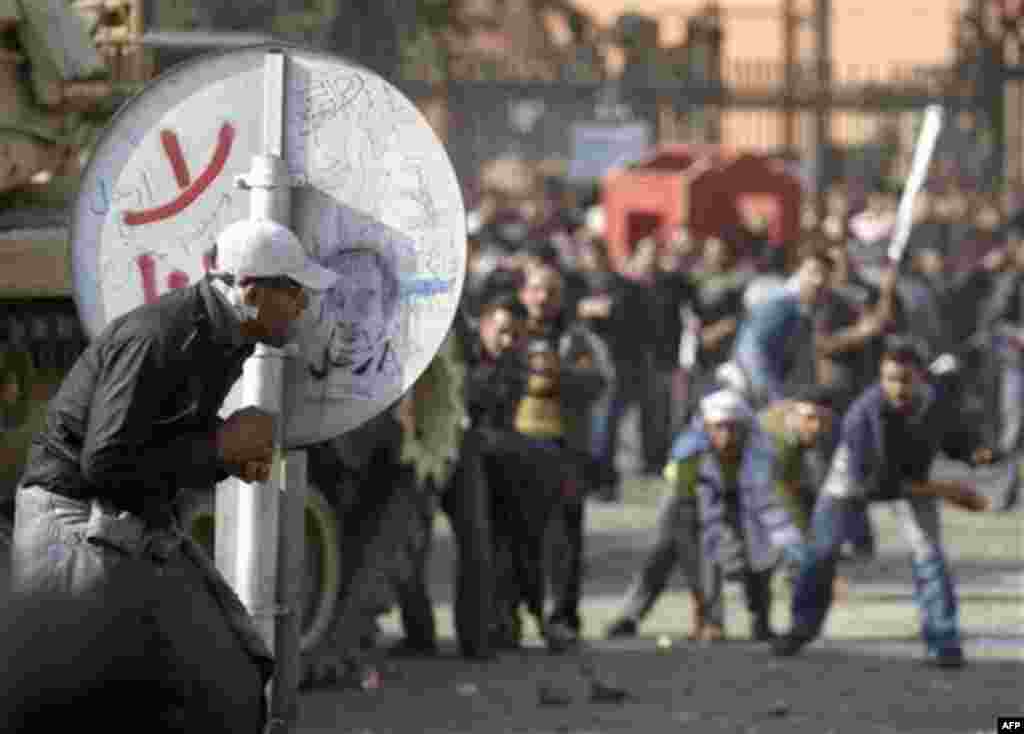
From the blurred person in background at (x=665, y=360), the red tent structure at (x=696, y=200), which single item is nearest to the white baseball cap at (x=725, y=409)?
the blurred person in background at (x=665, y=360)

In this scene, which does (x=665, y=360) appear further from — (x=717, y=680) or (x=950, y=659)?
(x=717, y=680)

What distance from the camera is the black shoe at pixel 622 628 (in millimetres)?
16578

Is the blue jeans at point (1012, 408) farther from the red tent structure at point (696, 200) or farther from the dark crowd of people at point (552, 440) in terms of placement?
the red tent structure at point (696, 200)

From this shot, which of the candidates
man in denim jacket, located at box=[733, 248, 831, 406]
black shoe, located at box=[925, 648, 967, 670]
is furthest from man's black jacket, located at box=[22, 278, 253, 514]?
man in denim jacket, located at box=[733, 248, 831, 406]

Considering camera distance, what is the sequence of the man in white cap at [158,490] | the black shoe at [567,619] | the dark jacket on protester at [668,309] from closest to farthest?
the man in white cap at [158,490]
the black shoe at [567,619]
the dark jacket on protester at [668,309]

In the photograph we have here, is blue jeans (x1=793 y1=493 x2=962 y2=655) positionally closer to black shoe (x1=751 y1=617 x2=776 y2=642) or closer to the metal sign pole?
black shoe (x1=751 y1=617 x2=776 y2=642)

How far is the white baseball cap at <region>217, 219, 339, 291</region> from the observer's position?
28.0ft

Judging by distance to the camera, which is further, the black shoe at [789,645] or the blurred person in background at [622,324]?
the blurred person in background at [622,324]

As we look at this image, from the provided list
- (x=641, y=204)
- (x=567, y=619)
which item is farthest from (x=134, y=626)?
(x=641, y=204)

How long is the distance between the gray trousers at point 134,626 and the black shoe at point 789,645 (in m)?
7.00

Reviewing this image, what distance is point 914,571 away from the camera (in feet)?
52.1

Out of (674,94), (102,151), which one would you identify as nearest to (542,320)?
(102,151)

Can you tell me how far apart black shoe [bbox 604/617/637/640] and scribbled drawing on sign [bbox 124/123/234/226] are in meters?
7.88

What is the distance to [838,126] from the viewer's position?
6425cm
